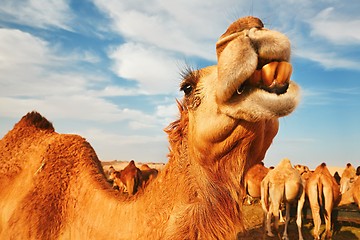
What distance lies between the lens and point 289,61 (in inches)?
86.8

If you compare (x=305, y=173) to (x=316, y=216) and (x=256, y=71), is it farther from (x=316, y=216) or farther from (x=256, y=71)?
(x=256, y=71)

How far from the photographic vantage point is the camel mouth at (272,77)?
82.8 inches

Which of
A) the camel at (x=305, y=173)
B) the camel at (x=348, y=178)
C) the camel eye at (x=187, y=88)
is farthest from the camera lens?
the camel at (x=348, y=178)

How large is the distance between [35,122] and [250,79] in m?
2.97

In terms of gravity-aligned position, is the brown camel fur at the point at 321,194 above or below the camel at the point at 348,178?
below

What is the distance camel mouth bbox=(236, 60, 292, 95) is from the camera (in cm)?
210

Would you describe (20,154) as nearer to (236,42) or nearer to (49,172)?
(49,172)

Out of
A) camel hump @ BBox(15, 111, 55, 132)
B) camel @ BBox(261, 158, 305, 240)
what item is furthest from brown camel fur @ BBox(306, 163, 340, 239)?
camel hump @ BBox(15, 111, 55, 132)

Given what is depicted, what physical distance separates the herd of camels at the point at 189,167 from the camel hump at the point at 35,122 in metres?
0.31

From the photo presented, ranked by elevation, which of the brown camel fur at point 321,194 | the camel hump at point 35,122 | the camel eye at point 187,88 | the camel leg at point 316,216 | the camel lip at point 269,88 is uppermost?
the camel hump at point 35,122

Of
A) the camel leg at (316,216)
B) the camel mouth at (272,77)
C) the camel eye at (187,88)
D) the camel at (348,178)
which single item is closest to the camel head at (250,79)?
the camel mouth at (272,77)

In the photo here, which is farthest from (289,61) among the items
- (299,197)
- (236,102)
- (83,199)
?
(299,197)

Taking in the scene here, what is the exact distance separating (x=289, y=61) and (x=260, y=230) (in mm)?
12151

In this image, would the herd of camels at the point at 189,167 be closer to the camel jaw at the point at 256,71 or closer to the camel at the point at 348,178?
the camel jaw at the point at 256,71
